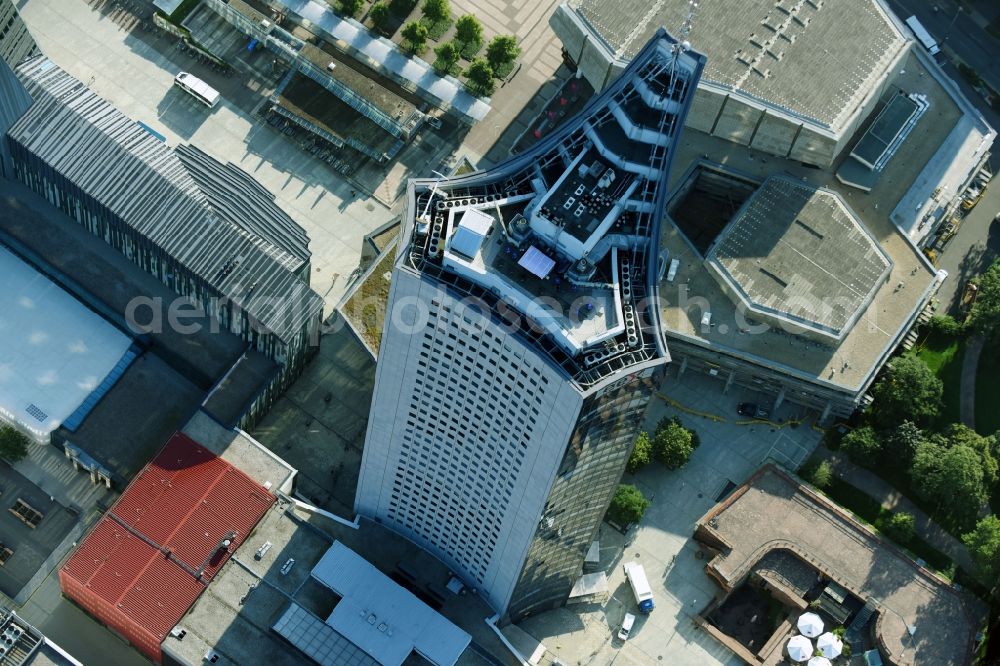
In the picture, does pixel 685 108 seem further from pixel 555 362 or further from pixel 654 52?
pixel 555 362

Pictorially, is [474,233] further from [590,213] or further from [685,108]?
[685,108]

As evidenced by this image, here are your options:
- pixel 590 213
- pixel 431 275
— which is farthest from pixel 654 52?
pixel 431 275

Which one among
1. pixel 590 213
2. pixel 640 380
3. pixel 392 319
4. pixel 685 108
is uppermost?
pixel 685 108

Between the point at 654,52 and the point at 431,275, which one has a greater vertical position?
the point at 654,52

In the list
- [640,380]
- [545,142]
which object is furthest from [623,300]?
[545,142]

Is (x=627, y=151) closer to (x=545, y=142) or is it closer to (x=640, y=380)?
(x=545, y=142)

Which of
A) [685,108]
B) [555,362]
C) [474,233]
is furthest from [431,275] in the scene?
[685,108]

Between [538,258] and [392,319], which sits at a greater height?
[538,258]

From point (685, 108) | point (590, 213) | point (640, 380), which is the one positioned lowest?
point (640, 380)
